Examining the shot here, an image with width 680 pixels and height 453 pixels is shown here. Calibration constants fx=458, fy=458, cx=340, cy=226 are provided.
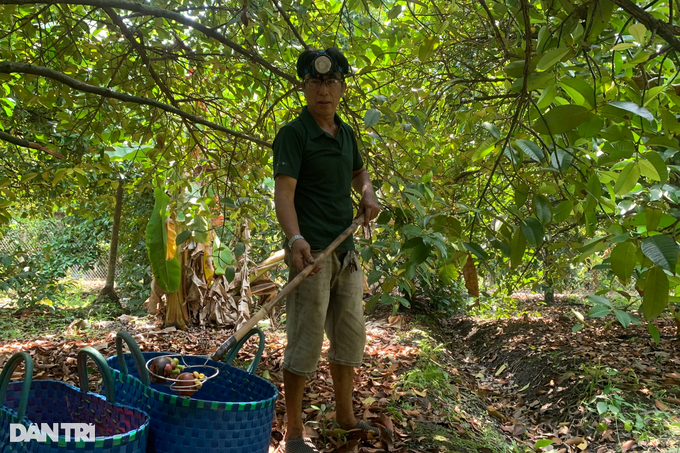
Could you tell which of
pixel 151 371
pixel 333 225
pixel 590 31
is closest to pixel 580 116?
pixel 590 31

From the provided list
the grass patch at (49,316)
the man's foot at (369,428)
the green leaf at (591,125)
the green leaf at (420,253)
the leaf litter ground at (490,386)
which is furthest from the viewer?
the grass patch at (49,316)

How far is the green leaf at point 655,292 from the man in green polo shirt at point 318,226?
1181mm

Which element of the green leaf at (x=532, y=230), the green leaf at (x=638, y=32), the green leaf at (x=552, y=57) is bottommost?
the green leaf at (x=532, y=230)

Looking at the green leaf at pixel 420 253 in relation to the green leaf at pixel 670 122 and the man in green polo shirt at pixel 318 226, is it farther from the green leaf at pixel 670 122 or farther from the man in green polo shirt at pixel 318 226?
the green leaf at pixel 670 122

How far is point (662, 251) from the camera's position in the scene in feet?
3.33

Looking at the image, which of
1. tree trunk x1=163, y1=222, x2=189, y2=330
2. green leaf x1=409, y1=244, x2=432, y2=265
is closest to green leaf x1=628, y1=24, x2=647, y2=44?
green leaf x1=409, y1=244, x2=432, y2=265

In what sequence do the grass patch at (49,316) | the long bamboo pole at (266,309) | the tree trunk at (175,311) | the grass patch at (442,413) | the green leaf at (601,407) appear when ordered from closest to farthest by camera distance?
the long bamboo pole at (266,309) < the grass patch at (442,413) < the green leaf at (601,407) < the tree trunk at (175,311) < the grass patch at (49,316)

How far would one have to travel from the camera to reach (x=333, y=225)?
2.17 meters

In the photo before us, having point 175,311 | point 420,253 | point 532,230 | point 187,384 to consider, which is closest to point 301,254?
point 420,253

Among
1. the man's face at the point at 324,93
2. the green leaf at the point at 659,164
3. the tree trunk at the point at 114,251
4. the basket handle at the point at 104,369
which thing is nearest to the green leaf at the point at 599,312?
the green leaf at the point at 659,164

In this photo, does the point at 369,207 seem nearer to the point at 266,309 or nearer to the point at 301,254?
the point at 301,254

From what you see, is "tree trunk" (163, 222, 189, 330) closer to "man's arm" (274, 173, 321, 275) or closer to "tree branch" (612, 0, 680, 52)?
"man's arm" (274, 173, 321, 275)

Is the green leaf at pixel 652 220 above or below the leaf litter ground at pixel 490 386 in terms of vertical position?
above

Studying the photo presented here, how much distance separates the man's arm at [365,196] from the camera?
220 cm
